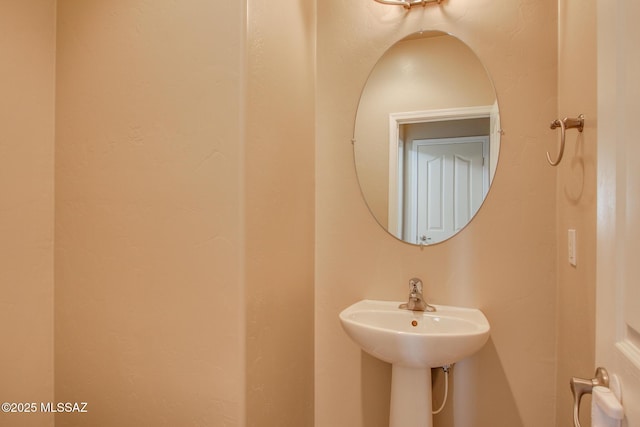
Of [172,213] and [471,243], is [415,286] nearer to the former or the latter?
[471,243]

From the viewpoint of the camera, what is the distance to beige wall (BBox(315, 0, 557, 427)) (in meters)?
1.48

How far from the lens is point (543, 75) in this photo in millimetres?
1472

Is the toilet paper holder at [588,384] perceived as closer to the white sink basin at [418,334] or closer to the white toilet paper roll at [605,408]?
the white toilet paper roll at [605,408]

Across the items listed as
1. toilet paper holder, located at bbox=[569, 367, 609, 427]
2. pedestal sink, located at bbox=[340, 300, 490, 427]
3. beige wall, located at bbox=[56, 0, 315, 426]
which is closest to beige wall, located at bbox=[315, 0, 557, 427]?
pedestal sink, located at bbox=[340, 300, 490, 427]

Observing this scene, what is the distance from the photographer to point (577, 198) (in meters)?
1.21

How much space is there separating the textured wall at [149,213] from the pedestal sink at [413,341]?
46 centimetres

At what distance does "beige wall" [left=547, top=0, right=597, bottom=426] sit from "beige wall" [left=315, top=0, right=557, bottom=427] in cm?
7

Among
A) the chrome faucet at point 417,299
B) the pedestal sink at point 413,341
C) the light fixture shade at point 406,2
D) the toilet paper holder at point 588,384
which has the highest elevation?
the light fixture shade at point 406,2

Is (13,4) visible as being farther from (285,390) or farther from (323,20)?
(285,390)

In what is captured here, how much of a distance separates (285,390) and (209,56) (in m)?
1.19

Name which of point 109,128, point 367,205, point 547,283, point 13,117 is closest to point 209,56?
point 109,128

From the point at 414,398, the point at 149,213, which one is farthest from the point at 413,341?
the point at 149,213

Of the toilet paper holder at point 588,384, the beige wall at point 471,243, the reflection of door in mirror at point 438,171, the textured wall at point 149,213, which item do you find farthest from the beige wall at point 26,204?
the toilet paper holder at point 588,384

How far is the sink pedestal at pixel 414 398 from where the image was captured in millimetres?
1395
